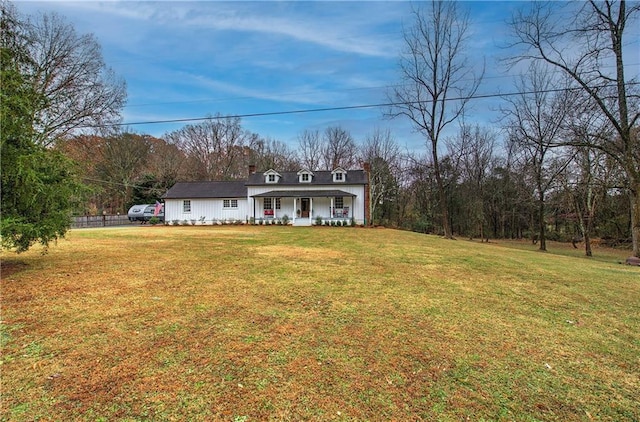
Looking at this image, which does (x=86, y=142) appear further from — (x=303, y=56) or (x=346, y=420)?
(x=346, y=420)

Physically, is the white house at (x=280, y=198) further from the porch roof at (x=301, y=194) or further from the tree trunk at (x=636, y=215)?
the tree trunk at (x=636, y=215)

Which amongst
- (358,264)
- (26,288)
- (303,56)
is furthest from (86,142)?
(358,264)

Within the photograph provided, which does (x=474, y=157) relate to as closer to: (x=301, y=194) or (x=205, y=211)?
(x=301, y=194)

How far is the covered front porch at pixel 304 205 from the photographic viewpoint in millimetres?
27125

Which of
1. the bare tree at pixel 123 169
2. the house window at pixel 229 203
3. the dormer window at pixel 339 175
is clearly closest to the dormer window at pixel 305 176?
the dormer window at pixel 339 175

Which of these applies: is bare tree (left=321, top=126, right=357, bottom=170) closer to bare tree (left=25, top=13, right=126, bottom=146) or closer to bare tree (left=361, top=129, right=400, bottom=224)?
bare tree (left=361, top=129, right=400, bottom=224)

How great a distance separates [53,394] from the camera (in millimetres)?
2418

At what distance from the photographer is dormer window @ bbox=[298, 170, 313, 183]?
28678mm

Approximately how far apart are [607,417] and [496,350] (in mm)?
1064

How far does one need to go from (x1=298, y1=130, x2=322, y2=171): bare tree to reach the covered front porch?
1392 centimetres

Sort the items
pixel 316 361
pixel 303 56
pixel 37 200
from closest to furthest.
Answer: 1. pixel 316 361
2. pixel 37 200
3. pixel 303 56

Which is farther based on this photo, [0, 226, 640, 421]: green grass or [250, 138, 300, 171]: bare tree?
[250, 138, 300, 171]: bare tree

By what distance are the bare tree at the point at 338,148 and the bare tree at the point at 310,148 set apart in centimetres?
90

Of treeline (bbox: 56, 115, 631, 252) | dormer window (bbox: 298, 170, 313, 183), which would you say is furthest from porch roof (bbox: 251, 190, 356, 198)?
treeline (bbox: 56, 115, 631, 252)
